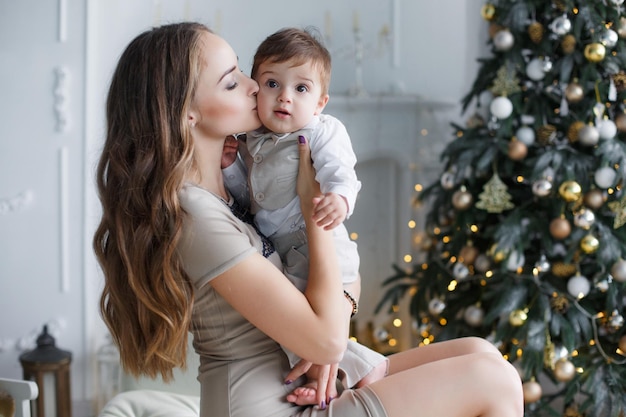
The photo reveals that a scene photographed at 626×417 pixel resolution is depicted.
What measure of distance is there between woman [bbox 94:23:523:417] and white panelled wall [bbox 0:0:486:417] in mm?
1925

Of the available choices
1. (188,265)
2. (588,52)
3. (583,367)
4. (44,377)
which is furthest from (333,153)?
(44,377)

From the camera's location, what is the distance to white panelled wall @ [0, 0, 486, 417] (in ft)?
10.8

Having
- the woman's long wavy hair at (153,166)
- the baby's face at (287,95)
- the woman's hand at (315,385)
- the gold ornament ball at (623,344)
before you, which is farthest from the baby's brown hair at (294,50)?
the gold ornament ball at (623,344)

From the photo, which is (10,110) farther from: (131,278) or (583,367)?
(583,367)

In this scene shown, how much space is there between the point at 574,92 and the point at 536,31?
0.84 ft

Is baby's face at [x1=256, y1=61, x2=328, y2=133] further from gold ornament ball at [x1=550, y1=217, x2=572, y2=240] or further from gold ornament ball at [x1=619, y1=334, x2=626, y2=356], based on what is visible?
gold ornament ball at [x1=619, y1=334, x2=626, y2=356]

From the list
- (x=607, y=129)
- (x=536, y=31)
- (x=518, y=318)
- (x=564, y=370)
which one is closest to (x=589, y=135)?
(x=607, y=129)

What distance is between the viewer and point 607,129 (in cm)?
252

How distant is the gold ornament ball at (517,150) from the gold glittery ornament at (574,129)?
0.51 ft

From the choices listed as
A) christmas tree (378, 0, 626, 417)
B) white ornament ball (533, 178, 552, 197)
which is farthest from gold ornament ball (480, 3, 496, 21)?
white ornament ball (533, 178, 552, 197)

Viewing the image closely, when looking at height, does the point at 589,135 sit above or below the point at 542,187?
above

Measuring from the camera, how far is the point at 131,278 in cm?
138

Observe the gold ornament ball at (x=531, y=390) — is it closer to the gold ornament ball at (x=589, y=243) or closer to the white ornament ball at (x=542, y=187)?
the gold ornament ball at (x=589, y=243)

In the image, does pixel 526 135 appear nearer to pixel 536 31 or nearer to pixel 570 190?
pixel 570 190
